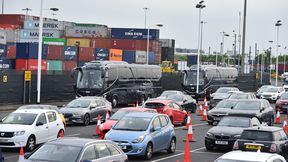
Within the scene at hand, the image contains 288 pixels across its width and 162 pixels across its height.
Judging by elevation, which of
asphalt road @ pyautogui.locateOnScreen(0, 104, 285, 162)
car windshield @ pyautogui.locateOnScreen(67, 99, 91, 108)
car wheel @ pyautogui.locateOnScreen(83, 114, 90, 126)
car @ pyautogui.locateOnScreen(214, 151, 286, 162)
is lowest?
asphalt road @ pyautogui.locateOnScreen(0, 104, 285, 162)

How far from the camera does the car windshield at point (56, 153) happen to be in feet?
38.8

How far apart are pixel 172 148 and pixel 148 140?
222 cm

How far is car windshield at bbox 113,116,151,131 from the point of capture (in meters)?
19.1

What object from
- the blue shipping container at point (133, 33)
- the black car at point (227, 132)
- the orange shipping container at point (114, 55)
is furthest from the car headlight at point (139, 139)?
the blue shipping container at point (133, 33)

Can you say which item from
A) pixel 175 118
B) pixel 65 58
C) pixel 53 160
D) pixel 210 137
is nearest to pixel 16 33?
pixel 65 58

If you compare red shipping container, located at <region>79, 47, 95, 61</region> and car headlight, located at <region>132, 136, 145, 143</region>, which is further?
red shipping container, located at <region>79, 47, 95, 61</region>

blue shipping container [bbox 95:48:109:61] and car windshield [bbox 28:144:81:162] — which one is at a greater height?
blue shipping container [bbox 95:48:109:61]

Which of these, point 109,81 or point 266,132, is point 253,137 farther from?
point 109,81

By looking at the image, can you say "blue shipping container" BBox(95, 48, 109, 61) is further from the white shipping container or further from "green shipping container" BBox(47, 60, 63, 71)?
the white shipping container

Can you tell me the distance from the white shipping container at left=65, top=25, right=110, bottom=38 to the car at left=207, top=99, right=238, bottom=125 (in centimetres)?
6562

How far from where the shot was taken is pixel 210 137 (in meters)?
21.2

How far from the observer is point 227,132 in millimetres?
21047

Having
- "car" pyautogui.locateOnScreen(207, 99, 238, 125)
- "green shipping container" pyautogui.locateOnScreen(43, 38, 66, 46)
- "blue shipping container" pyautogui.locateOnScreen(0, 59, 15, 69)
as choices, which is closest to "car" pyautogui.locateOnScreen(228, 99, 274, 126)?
"car" pyautogui.locateOnScreen(207, 99, 238, 125)

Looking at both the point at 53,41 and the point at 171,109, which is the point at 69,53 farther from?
the point at 171,109
